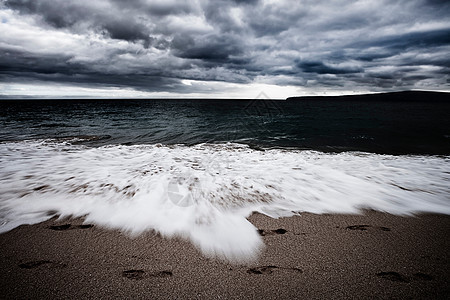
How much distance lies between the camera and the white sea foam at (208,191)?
364 cm

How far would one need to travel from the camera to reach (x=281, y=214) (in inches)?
156

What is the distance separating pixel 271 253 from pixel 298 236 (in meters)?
0.66

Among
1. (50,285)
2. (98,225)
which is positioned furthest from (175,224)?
(50,285)

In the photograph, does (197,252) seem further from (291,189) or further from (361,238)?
(291,189)

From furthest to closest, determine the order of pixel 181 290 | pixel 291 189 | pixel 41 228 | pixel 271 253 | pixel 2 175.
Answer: pixel 2 175
pixel 291 189
pixel 41 228
pixel 271 253
pixel 181 290

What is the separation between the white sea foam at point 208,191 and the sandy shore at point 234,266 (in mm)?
363

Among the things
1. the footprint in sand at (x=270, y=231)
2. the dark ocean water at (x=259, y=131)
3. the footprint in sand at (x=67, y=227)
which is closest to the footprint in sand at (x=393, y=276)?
the footprint in sand at (x=270, y=231)

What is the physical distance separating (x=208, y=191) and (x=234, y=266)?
2.49 meters

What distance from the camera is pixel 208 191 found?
504 cm

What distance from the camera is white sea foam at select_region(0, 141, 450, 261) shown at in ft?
12.0

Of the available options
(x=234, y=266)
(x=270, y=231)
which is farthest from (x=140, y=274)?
(x=270, y=231)

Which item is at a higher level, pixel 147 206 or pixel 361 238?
pixel 361 238

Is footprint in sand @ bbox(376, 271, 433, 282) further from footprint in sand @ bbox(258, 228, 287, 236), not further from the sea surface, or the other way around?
the sea surface

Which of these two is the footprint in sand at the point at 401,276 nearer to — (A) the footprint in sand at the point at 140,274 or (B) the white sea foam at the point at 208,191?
(B) the white sea foam at the point at 208,191
